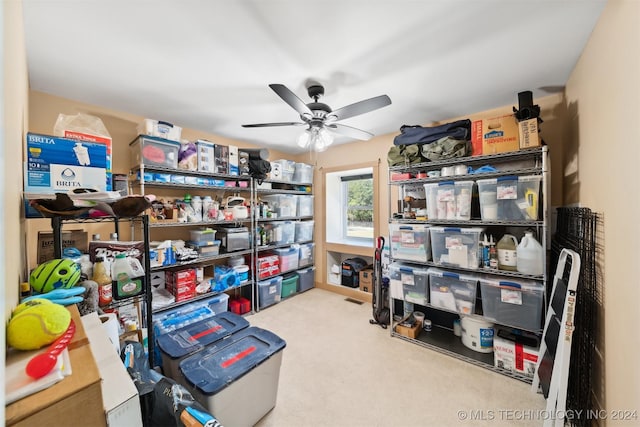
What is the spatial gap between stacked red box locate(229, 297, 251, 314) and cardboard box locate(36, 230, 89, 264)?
182 cm

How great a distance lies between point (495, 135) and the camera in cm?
217

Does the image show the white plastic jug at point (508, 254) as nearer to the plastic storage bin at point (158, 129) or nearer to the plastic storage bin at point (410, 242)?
the plastic storage bin at point (410, 242)

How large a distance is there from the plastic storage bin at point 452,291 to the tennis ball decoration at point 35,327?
2.59 meters

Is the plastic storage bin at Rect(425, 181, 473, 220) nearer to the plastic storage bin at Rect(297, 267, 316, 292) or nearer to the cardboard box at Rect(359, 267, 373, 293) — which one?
the cardboard box at Rect(359, 267, 373, 293)

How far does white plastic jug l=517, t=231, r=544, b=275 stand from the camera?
1984 millimetres

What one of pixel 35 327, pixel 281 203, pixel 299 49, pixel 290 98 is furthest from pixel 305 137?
pixel 35 327

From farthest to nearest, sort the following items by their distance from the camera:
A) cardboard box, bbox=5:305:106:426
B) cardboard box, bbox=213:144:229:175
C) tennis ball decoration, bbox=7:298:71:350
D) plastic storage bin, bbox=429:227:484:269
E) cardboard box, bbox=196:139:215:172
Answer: cardboard box, bbox=213:144:229:175 → cardboard box, bbox=196:139:215:172 → plastic storage bin, bbox=429:227:484:269 → tennis ball decoration, bbox=7:298:71:350 → cardboard box, bbox=5:305:106:426

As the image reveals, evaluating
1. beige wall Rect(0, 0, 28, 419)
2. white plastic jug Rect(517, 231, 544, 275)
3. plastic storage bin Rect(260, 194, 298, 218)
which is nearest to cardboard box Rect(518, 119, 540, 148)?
white plastic jug Rect(517, 231, 544, 275)

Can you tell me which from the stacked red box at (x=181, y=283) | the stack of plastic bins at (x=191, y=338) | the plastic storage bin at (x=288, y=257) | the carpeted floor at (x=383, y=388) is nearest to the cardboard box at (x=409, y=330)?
the carpeted floor at (x=383, y=388)

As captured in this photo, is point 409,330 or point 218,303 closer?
point 409,330

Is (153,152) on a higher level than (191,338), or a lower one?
higher

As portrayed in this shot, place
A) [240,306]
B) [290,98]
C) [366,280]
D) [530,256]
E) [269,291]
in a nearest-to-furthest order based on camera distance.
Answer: [290,98] < [530,256] < [240,306] < [269,291] < [366,280]

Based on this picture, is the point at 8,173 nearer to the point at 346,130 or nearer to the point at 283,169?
the point at 346,130

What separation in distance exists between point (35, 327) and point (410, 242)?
2.60 m
